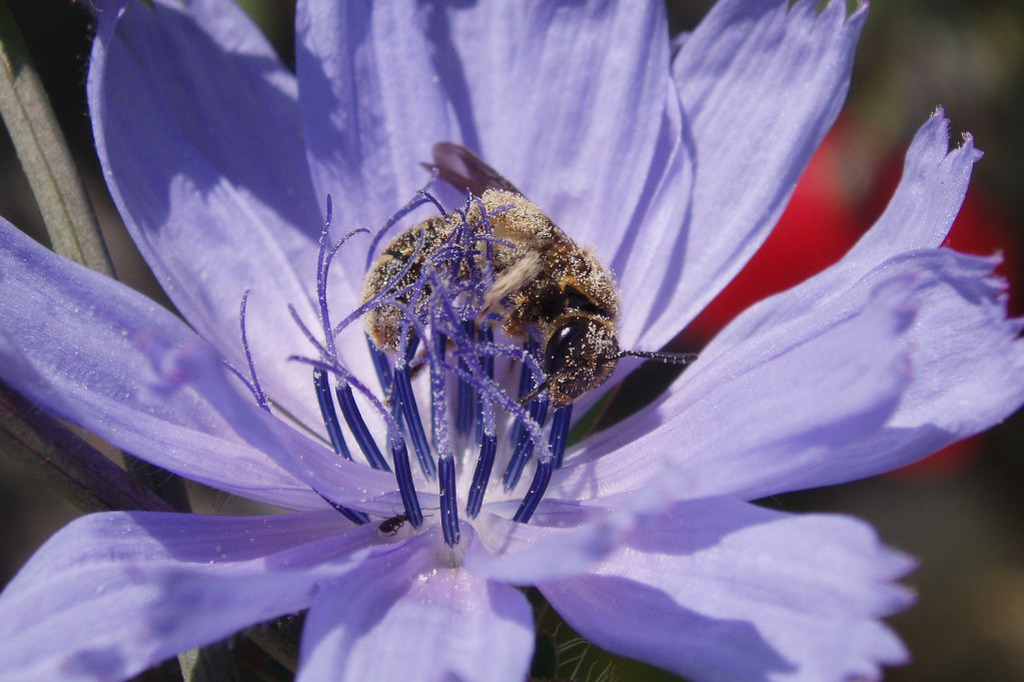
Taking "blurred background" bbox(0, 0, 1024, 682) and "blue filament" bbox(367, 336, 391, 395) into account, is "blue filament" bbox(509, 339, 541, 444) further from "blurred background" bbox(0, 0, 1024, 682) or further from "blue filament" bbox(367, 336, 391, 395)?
"blurred background" bbox(0, 0, 1024, 682)

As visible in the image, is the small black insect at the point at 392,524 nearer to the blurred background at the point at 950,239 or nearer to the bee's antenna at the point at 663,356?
the bee's antenna at the point at 663,356

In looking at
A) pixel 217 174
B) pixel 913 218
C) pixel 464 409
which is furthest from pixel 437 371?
pixel 913 218

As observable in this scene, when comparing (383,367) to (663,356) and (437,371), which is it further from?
(663,356)

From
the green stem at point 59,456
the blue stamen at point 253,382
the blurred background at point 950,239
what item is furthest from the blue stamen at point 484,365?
the blurred background at point 950,239

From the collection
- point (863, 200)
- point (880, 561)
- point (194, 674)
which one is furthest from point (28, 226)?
point (880, 561)

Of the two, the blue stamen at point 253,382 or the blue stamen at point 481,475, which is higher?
the blue stamen at point 253,382

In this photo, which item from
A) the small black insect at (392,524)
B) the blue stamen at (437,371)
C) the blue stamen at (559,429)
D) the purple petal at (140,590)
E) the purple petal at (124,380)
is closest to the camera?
the purple petal at (140,590)
